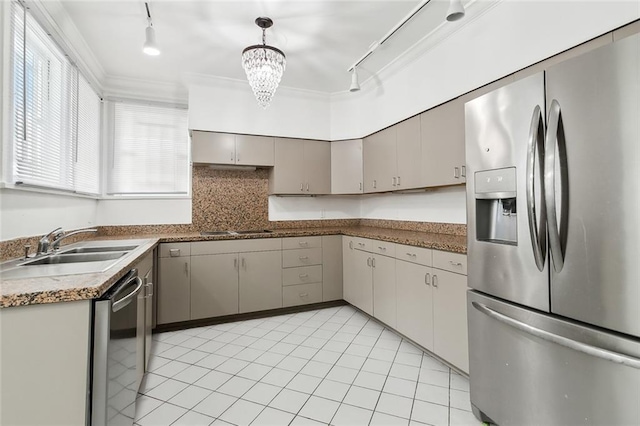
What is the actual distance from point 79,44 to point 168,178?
151 cm

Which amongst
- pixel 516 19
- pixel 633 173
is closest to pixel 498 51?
pixel 516 19

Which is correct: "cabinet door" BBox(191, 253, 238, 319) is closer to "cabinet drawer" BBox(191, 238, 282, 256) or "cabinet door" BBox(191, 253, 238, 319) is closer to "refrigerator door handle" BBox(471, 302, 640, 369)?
"cabinet drawer" BBox(191, 238, 282, 256)

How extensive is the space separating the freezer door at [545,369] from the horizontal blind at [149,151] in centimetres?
347

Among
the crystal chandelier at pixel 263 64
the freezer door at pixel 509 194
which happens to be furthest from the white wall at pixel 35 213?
the freezer door at pixel 509 194

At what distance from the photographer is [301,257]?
348 cm

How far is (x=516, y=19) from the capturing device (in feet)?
6.51

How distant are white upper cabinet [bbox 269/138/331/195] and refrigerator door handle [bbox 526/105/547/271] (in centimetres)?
271

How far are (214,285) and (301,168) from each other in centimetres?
175

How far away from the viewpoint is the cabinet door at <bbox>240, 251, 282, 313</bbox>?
127 inches

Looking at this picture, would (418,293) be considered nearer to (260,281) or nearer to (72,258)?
(260,281)

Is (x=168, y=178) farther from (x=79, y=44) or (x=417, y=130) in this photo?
(x=417, y=130)

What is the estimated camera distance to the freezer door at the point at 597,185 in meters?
1.05

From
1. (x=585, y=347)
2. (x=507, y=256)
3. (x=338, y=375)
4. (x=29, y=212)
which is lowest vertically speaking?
(x=338, y=375)

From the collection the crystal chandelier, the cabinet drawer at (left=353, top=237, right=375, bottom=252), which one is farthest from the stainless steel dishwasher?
the cabinet drawer at (left=353, top=237, right=375, bottom=252)
